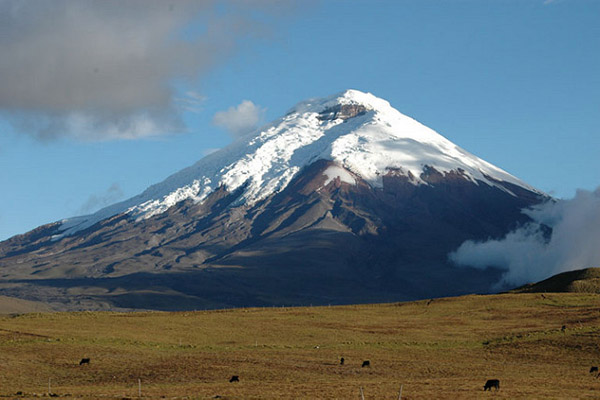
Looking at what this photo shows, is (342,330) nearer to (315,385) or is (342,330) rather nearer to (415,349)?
(415,349)

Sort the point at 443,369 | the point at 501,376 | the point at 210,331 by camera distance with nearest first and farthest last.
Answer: the point at 501,376 → the point at 443,369 → the point at 210,331

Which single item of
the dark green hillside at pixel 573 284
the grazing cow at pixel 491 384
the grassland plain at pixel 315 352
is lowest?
the grazing cow at pixel 491 384

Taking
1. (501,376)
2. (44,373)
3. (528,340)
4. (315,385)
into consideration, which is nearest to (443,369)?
(501,376)

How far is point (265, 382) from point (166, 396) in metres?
11.7

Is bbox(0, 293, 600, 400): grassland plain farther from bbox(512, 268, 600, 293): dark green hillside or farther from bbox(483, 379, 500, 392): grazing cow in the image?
bbox(512, 268, 600, 293): dark green hillside

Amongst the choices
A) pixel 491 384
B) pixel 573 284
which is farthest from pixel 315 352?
pixel 573 284

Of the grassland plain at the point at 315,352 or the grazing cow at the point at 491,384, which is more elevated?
the grassland plain at the point at 315,352

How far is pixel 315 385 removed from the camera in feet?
202

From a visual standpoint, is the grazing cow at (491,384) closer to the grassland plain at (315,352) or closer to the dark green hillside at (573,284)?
the grassland plain at (315,352)

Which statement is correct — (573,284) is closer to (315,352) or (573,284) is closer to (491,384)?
(315,352)

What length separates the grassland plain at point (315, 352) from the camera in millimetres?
60062

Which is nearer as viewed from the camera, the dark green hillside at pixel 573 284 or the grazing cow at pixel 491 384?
the grazing cow at pixel 491 384

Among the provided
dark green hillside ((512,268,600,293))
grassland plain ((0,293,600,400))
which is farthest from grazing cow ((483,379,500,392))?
dark green hillside ((512,268,600,293))

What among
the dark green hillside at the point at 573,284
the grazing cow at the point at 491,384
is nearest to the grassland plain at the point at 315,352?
the grazing cow at the point at 491,384
